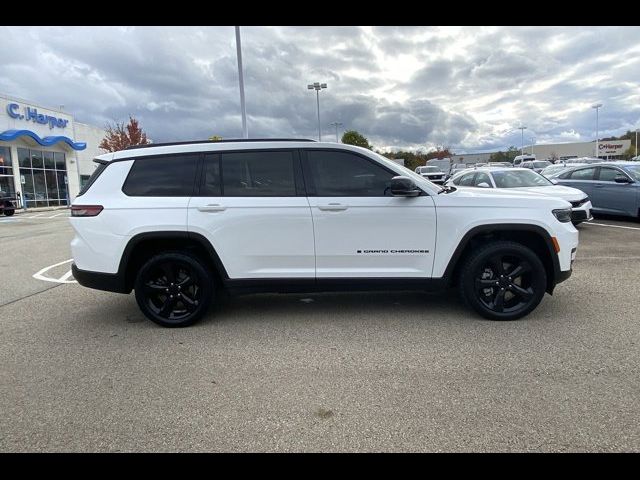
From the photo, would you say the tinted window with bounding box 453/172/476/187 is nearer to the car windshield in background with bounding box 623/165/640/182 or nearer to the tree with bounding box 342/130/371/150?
the car windshield in background with bounding box 623/165/640/182

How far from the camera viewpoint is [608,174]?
35.4 ft

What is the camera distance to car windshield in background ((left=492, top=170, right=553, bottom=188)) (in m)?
9.62

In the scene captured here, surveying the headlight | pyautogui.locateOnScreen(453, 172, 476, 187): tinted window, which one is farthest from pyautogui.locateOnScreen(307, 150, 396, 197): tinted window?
pyautogui.locateOnScreen(453, 172, 476, 187): tinted window

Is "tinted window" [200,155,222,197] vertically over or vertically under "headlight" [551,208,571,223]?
over

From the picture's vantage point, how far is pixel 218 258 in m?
4.21

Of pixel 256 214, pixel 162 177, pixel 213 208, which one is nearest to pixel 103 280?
pixel 162 177

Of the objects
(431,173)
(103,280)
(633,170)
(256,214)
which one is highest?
(431,173)

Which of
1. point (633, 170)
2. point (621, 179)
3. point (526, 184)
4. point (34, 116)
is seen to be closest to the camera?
point (526, 184)

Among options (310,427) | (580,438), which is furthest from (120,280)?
(580,438)

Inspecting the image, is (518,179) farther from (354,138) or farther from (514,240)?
(354,138)

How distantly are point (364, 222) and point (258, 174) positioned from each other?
120 centimetres

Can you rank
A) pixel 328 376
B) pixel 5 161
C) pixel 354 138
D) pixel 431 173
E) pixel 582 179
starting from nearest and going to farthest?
pixel 328 376 < pixel 582 179 < pixel 5 161 < pixel 431 173 < pixel 354 138
